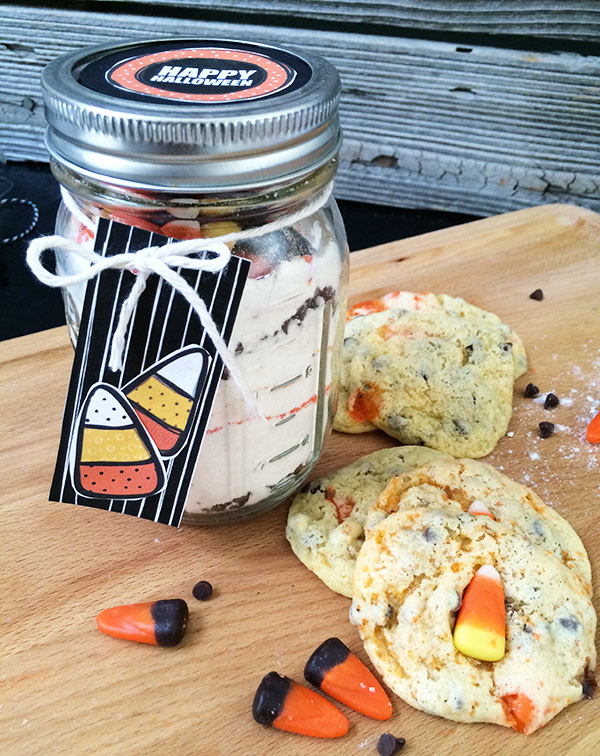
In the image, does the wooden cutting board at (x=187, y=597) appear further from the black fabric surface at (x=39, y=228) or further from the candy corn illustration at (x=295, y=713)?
the black fabric surface at (x=39, y=228)

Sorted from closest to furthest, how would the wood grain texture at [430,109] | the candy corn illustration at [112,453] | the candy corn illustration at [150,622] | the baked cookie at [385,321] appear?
the candy corn illustration at [112,453] → the candy corn illustration at [150,622] → the baked cookie at [385,321] → the wood grain texture at [430,109]

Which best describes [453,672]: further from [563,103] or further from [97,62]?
[563,103]

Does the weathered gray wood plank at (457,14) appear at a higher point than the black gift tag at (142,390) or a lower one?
higher

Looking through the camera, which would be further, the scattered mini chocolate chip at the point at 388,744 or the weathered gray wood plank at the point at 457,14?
the weathered gray wood plank at the point at 457,14

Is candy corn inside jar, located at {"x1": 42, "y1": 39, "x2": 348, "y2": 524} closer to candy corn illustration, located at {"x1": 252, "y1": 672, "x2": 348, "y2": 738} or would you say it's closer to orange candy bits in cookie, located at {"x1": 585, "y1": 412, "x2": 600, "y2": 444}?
candy corn illustration, located at {"x1": 252, "y1": 672, "x2": 348, "y2": 738}

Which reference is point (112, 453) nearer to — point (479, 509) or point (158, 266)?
point (158, 266)

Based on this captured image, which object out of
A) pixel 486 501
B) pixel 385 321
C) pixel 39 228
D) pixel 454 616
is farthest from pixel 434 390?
pixel 39 228

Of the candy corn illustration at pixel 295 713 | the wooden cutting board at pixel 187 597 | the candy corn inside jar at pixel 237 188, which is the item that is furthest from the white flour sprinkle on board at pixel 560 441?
the candy corn illustration at pixel 295 713
